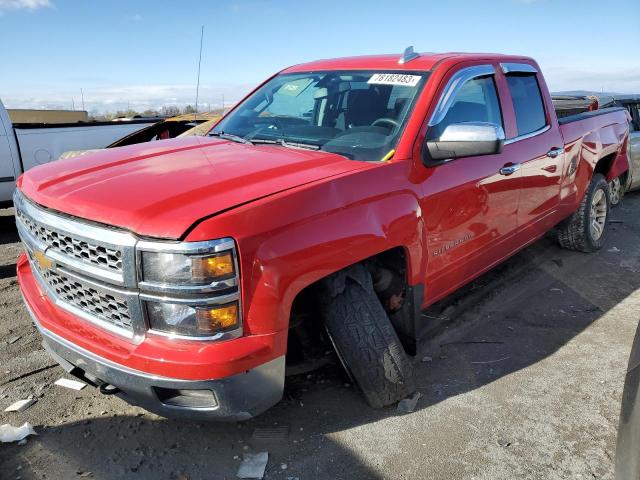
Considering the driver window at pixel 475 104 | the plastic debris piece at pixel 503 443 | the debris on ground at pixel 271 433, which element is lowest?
the debris on ground at pixel 271 433

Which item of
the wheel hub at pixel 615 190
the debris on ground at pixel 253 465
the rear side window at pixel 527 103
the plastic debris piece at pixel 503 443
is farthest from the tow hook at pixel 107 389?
the wheel hub at pixel 615 190

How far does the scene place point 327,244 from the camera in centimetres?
237

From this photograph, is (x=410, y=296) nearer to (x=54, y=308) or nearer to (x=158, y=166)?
(x=158, y=166)

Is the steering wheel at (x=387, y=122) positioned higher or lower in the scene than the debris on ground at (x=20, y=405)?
higher

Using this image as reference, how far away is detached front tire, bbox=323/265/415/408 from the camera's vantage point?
2666 mm

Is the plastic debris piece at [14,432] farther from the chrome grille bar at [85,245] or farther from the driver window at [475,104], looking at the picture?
the driver window at [475,104]

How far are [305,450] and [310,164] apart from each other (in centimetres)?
140

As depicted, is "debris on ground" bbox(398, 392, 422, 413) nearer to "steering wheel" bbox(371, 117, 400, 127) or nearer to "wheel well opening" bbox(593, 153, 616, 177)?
"steering wheel" bbox(371, 117, 400, 127)

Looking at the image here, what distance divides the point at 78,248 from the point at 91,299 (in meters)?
0.24

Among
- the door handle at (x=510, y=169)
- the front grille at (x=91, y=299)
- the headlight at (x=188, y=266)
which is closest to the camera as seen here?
the headlight at (x=188, y=266)

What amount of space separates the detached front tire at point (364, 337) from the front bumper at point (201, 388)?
1.47 ft

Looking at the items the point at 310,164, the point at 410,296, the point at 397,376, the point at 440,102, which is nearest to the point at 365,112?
the point at 440,102

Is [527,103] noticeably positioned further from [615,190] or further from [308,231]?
[615,190]

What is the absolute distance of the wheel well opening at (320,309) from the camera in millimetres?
2732
